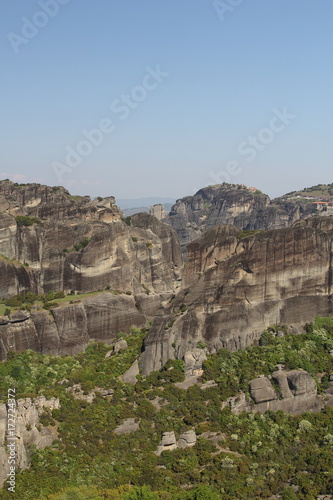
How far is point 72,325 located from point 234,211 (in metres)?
97.6

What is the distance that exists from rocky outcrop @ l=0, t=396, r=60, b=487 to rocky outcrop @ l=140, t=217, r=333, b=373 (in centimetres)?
967

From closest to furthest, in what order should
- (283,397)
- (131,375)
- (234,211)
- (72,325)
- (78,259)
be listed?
(283,397) < (131,375) < (72,325) < (78,259) < (234,211)

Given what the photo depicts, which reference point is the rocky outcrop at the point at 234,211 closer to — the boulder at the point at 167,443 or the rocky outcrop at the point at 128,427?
the rocky outcrop at the point at 128,427

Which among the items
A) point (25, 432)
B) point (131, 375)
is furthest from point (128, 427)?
point (25, 432)

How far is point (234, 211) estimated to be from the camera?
145 metres

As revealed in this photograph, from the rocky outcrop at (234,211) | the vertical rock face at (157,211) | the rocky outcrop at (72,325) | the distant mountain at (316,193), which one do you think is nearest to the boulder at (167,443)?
the rocky outcrop at (72,325)

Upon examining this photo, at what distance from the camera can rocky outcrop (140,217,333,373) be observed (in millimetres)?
44719

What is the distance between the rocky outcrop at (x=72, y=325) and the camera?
4909 cm

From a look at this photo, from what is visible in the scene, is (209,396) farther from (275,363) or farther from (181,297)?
(181,297)

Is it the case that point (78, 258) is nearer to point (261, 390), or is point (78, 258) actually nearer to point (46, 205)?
point (46, 205)

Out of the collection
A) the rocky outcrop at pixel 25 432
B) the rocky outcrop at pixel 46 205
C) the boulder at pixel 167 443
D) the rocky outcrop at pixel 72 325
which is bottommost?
the boulder at pixel 167 443

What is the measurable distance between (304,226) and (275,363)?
37.6 feet

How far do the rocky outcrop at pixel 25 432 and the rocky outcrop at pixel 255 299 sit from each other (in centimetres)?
967

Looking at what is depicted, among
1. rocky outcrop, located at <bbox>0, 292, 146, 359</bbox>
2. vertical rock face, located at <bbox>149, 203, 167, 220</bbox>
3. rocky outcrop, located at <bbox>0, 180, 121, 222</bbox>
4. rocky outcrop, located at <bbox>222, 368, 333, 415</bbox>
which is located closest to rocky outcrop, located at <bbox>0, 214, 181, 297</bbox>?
rocky outcrop, located at <bbox>0, 292, 146, 359</bbox>
